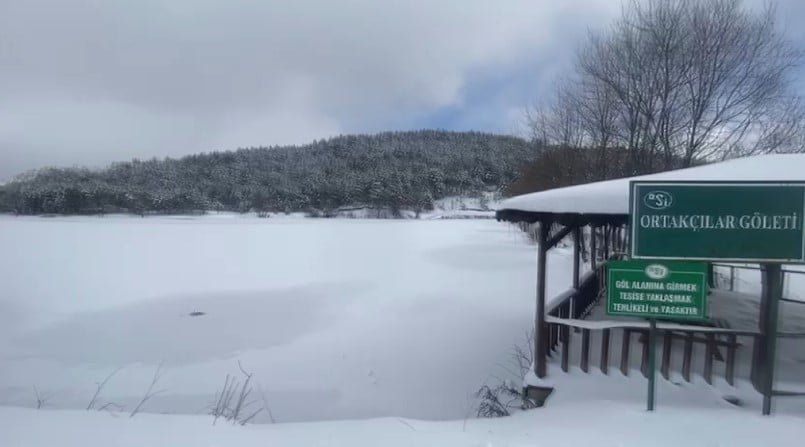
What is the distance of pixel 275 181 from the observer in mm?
83188

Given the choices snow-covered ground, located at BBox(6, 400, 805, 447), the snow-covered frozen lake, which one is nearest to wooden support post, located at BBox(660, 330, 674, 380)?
snow-covered ground, located at BBox(6, 400, 805, 447)

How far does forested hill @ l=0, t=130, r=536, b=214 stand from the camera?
68250 mm

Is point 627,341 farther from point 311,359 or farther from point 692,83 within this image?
point 692,83

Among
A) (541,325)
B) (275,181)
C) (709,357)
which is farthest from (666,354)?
(275,181)

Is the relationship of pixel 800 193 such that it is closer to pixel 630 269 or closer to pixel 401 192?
pixel 630 269

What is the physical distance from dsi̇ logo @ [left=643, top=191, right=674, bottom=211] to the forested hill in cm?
6026

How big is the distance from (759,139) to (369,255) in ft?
58.0

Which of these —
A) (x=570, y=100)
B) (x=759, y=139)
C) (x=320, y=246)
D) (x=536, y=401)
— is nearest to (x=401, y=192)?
(x=320, y=246)

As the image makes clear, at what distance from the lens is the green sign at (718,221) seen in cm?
342

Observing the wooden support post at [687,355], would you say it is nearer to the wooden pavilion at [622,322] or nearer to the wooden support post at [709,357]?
the wooden pavilion at [622,322]

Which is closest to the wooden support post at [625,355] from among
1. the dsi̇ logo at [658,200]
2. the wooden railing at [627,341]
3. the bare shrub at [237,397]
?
the wooden railing at [627,341]

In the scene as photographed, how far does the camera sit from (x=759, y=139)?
1163cm

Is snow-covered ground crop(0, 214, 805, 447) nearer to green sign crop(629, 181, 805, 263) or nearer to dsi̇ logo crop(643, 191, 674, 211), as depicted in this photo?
green sign crop(629, 181, 805, 263)

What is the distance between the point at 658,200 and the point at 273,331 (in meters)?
8.51
